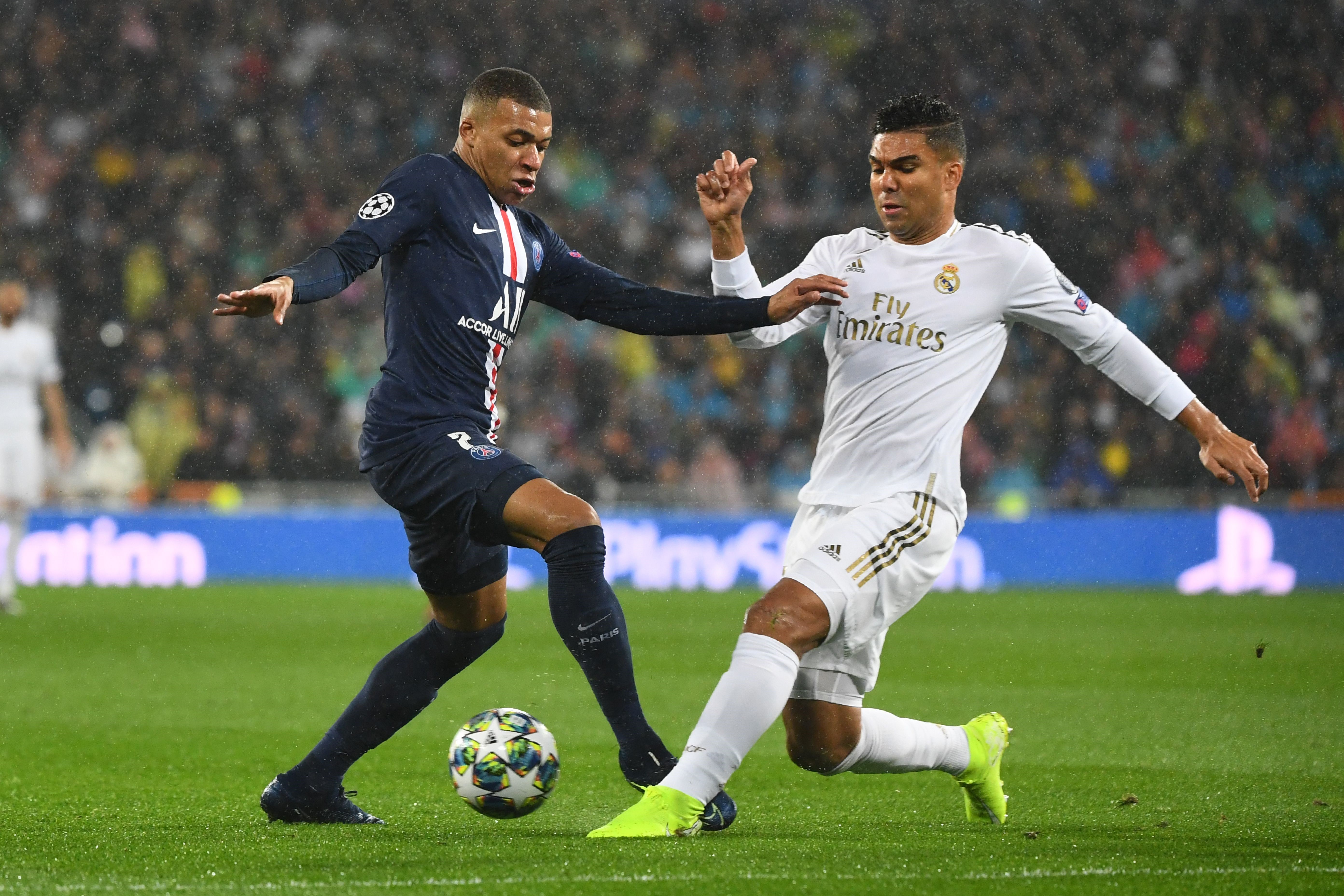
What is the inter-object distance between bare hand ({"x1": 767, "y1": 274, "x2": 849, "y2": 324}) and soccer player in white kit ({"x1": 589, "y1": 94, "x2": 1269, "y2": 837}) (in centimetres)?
2

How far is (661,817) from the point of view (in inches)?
154

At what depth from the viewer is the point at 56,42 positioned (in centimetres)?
1847

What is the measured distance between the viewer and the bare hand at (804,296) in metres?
4.38

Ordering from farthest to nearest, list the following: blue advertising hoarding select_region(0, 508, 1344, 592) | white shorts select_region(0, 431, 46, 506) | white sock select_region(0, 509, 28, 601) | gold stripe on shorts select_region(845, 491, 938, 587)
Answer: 1. blue advertising hoarding select_region(0, 508, 1344, 592)
2. white sock select_region(0, 509, 28, 601)
3. white shorts select_region(0, 431, 46, 506)
4. gold stripe on shorts select_region(845, 491, 938, 587)

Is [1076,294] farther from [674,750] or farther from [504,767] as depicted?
[674,750]

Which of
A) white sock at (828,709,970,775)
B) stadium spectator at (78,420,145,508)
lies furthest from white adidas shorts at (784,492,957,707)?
stadium spectator at (78,420,145,508)

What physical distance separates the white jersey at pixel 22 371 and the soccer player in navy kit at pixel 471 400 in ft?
24.5

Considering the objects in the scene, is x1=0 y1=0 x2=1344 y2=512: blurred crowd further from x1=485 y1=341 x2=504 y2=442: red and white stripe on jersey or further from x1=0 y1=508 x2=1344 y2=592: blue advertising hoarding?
x1=485 y1=341 x2=504 y2=442: red and white stripe on jersey

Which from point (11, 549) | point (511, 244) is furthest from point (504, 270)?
point (11, 549)

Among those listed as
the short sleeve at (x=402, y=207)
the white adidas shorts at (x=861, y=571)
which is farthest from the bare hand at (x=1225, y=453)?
the short sleeve at (x=402, y=207)

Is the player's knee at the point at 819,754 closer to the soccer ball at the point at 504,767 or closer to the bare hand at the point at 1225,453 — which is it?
the soccer ball at the point at 504,767

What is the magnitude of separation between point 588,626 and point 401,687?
2.44ft

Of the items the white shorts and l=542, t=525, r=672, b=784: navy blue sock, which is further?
the white shorts

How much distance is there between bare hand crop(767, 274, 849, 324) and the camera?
438cm
